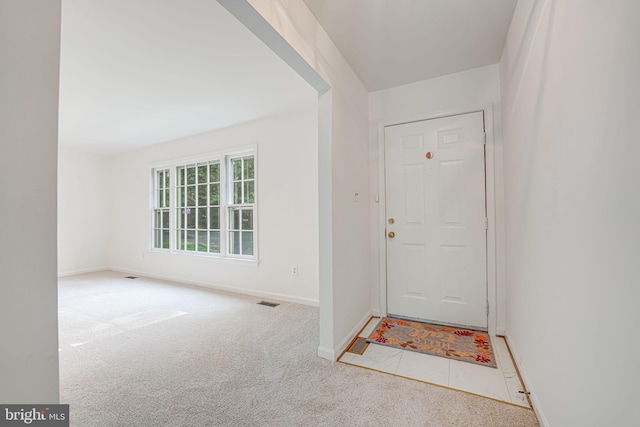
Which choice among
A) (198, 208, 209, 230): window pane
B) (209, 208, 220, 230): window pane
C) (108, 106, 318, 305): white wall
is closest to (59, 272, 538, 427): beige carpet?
(108, 106, 318, 305): white wall

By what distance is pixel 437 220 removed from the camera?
272 cm

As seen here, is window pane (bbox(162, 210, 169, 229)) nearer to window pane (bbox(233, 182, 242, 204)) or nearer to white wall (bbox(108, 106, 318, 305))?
white wall (bbox(108, 106, 318, 305))

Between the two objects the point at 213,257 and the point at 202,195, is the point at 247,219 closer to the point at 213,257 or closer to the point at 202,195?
the point at 213,257

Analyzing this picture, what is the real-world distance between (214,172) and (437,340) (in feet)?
12.9

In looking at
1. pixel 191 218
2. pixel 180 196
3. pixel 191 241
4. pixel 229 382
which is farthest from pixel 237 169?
pixel 229 382

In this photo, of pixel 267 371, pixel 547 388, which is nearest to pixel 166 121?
pixel 267 371

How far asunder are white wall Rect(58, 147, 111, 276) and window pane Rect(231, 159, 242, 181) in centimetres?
355

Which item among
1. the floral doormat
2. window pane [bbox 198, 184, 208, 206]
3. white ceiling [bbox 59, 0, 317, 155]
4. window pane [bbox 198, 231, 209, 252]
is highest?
white ceiling [bbox 59, 0, 317, 155]

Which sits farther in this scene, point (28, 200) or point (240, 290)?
point (240, 290)

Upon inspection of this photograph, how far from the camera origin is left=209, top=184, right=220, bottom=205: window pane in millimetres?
4363

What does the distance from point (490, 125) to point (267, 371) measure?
2.90 meters

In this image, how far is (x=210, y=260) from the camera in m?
4.34

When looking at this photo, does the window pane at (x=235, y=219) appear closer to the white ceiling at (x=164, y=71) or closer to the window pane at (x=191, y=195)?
the window pane at (x=191, y=195)

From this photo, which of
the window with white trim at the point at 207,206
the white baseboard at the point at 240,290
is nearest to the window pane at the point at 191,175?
the window with white trim at the point at 207,206
